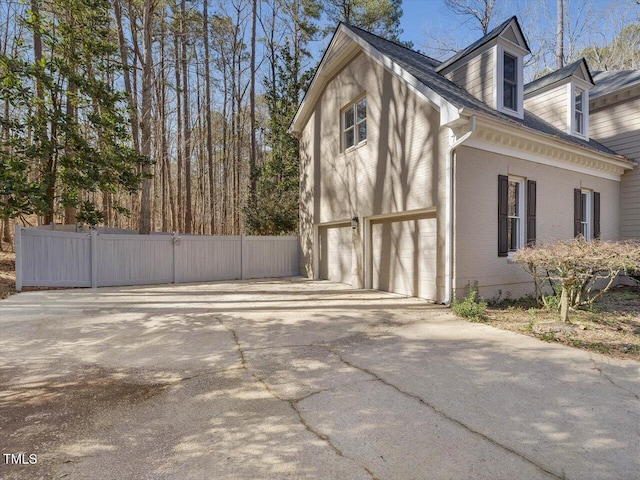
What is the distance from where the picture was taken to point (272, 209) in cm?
1405

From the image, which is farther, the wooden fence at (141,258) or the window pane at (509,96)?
the wooden fence at (141,258)

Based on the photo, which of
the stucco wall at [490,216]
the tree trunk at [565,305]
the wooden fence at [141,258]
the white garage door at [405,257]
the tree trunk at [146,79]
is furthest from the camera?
the tree trunk at [146,79]

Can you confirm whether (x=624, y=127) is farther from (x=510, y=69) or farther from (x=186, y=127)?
(x=186, y=127)

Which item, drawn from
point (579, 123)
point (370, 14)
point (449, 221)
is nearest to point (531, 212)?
point (449, 221)

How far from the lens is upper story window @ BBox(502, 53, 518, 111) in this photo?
8.12m

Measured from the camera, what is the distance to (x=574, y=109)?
30.8 ft

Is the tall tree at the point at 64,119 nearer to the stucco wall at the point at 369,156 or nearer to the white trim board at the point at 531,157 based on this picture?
the stucco wall at the point at 369,156

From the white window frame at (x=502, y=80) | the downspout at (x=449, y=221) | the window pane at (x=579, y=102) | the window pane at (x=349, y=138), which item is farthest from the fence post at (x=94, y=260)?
the window pane at (x=579, y=102)

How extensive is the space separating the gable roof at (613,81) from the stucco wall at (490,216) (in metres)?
3.68

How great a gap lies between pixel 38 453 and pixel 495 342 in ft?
15.5

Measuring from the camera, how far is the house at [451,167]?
6.74 m

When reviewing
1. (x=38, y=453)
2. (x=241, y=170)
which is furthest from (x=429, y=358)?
(x=241, y=170)

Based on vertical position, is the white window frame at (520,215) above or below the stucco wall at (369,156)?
below

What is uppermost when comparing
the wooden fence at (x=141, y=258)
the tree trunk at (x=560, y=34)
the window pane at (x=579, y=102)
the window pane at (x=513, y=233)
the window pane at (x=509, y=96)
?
the tree trunk at (x=560, y=34)
